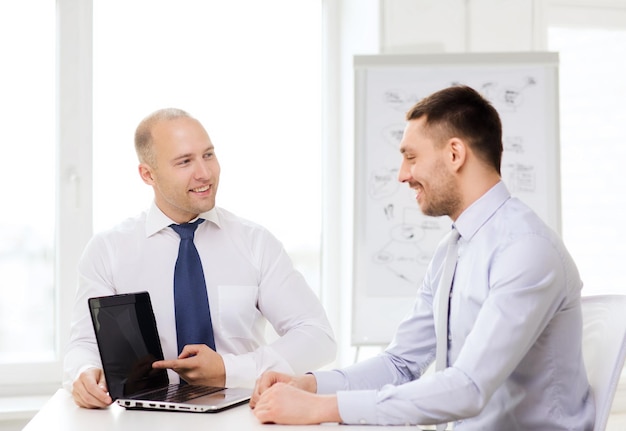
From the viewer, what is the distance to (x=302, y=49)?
383 centimetres

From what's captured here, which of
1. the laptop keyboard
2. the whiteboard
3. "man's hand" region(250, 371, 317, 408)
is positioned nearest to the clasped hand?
"man's hand" region(250, 371, 317, 408)

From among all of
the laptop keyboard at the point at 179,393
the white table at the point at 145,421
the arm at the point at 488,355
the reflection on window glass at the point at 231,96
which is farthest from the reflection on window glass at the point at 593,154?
the white table at the point at 145,421

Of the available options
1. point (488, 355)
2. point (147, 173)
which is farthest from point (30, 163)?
point (488, 355)

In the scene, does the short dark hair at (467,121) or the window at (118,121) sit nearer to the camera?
the short dark hair at (467,121)

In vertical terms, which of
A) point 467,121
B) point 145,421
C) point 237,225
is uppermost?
point 467,121

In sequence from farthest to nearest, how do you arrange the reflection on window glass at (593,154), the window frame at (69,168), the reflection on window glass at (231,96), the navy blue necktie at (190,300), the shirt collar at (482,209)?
the reflection on window glass at (593,154) < the reflection on window glass at (231,96) < the window frame at (69,168) < the navy blue necktie at (190,300) < the shirt collar at (482,209)

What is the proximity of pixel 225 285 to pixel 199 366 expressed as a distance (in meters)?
0.44

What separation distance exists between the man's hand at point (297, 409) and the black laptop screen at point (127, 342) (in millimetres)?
353

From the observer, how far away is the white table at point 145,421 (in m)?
1.51

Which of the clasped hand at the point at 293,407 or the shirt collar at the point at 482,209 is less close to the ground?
the shirt collar at the point at 482,209

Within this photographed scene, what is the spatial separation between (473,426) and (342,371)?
→ 32 cm

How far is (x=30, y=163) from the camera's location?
3.48m

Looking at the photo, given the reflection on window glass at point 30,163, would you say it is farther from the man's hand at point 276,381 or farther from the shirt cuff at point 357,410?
the shirt cuff at point 357,410

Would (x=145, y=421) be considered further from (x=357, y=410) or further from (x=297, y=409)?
(x=357, y=410)
